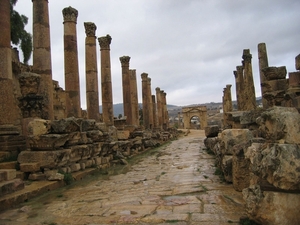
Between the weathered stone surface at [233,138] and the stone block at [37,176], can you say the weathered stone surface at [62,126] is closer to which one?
the stone block at [37,176]

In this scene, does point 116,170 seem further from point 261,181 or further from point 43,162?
point 261,181

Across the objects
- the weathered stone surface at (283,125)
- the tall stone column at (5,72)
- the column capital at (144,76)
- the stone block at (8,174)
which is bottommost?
the stone block at (8,174)

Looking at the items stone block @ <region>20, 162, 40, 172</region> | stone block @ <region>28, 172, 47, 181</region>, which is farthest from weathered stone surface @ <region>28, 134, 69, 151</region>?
stone block @ <region>28, 172, 47, 181</region>

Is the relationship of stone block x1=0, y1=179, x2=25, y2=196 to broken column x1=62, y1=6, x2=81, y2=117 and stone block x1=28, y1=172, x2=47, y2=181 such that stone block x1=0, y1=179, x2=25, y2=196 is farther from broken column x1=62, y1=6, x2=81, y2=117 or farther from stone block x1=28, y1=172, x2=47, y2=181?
broken column x1=62, y1=6, x2=81, y2=117

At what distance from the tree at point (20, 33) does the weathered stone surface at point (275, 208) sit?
26.1 meters

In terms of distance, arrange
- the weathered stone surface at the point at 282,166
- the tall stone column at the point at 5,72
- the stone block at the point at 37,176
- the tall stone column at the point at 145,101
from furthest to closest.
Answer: the tall stone column at the point at 145,101 < the tall stone column at the point at 5,72 < the stone block at the point at 37,176 < the weathered stone surface at the point at 282,166

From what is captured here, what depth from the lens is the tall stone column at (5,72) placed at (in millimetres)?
9312

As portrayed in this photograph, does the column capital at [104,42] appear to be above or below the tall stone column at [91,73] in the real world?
above

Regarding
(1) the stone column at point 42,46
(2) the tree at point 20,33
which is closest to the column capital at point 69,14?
(1) the stone column at point 42,46

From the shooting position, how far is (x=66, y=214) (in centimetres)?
461

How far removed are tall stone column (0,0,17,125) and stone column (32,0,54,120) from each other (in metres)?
1.44

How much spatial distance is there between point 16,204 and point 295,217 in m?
4.70

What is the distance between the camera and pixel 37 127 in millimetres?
7496

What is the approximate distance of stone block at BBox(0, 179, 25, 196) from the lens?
5426mm
